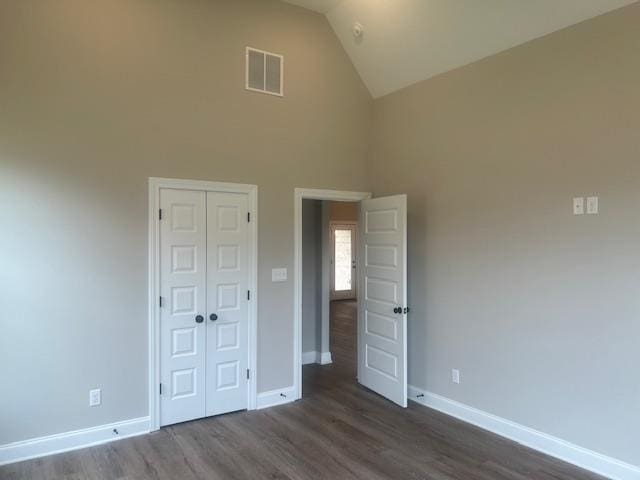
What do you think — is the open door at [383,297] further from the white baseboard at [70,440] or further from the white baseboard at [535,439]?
the white baseboard at [70,440]

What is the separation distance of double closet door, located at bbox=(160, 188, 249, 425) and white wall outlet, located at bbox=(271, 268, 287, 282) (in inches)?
11.3

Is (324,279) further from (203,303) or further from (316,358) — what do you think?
(203,303)

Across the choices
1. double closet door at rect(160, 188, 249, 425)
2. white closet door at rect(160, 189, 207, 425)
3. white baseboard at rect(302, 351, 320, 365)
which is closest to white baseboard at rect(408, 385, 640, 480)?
white baseboard at rect(302, 351, 320, 365)

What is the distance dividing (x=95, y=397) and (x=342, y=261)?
324 inches

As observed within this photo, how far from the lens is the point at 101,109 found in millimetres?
3506

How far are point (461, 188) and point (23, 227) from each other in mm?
3667

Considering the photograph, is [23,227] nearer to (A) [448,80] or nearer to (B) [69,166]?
(B) [69,166]

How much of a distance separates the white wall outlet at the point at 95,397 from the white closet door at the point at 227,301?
3.01 feet

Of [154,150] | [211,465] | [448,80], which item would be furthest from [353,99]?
[211,465]

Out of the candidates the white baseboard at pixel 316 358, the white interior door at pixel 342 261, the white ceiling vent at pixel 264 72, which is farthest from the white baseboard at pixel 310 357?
the white interior door at pixel 342 261

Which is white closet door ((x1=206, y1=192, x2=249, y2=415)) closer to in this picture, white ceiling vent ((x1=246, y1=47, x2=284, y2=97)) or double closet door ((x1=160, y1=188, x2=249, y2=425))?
double closet door ((x1=160, y1=188, x2=249, y2=425))

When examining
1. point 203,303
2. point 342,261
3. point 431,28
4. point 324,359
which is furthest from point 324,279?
point 342,261

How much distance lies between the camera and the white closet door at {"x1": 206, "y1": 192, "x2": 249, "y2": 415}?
4.05m

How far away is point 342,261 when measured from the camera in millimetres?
11336
